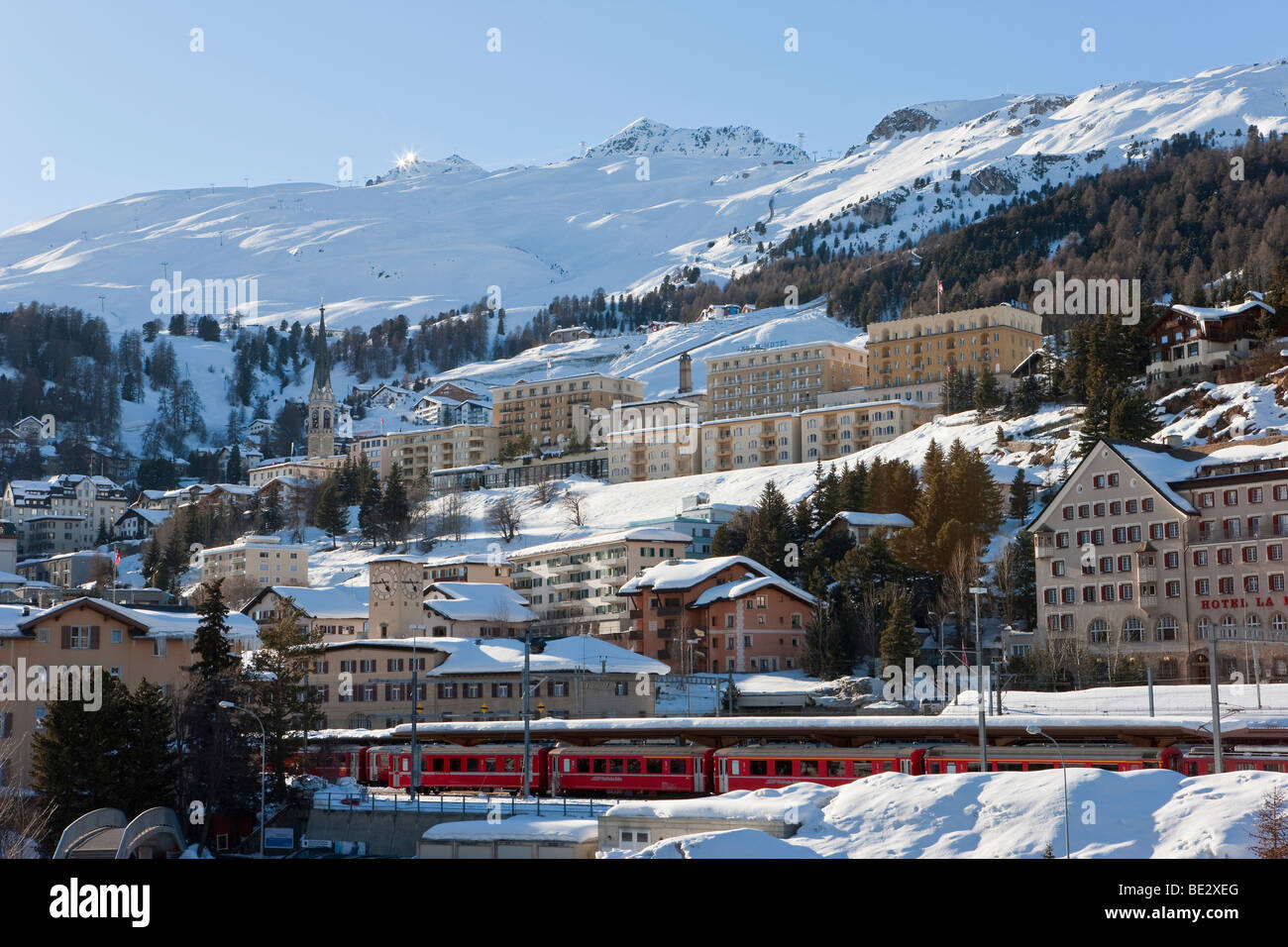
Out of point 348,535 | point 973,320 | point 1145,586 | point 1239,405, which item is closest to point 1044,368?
point 1239,405

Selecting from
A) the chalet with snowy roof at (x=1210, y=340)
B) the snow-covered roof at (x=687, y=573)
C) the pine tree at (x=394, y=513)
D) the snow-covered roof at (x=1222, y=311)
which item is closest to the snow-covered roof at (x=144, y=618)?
the snow-covered roof at (x=687, y=573)

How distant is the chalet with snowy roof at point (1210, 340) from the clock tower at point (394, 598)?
186 ft

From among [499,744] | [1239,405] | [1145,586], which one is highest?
[1239,405]

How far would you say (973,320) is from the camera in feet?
514

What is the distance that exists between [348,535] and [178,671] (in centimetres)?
8710

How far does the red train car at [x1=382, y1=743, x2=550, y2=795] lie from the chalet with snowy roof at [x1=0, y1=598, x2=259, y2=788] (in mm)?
9556

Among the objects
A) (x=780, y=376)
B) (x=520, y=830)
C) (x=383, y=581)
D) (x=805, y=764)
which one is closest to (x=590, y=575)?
(x=383, y=581)

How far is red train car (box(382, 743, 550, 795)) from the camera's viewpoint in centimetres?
5906

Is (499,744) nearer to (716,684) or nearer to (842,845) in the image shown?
(716,684)

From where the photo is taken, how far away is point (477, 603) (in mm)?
100562

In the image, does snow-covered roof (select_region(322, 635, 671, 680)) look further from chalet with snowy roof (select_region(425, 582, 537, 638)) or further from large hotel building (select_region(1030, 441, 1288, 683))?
large hotel building (select_region(1030, 441, 1288, 683))

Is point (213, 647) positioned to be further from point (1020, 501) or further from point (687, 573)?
point (1020, 501)

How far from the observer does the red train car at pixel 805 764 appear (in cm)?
4812
